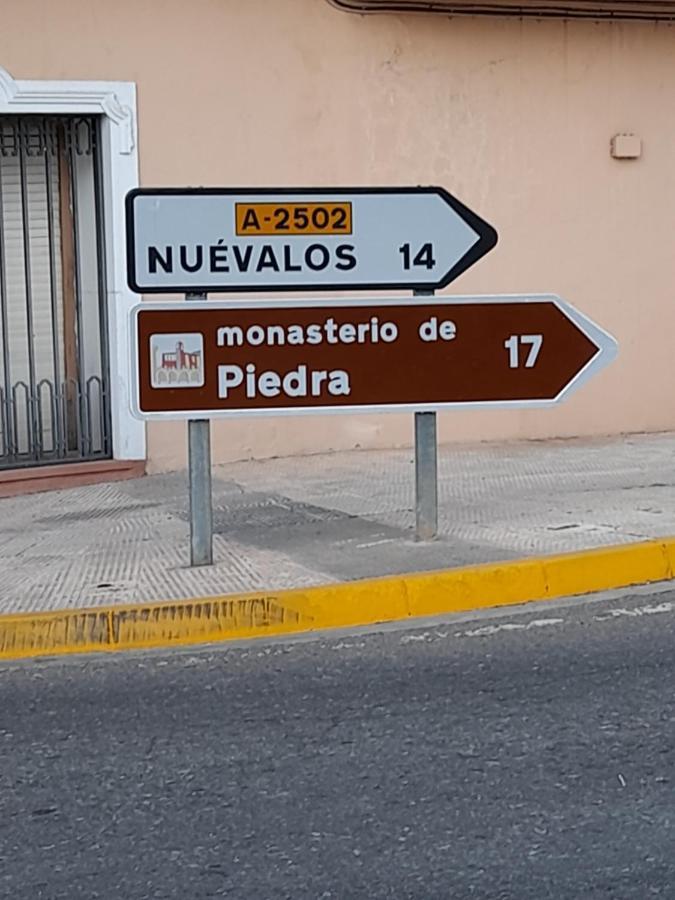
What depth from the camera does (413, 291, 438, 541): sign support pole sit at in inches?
313

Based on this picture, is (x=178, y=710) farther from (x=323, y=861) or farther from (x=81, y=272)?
(x=81, y=272)

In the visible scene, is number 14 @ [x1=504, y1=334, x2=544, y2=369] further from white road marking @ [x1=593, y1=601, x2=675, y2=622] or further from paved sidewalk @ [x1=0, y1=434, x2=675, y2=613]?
white road marking @ [x1=593, y1=601, x2=675, y2=622]

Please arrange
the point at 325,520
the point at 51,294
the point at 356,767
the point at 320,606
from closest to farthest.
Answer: the point at 356,767, the point at 320,606, the point at 325,520, the point at 51,294

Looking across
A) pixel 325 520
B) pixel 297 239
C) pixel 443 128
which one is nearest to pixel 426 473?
pixel 325 520

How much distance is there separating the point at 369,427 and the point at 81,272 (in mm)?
2500

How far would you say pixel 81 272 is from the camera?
424 inches

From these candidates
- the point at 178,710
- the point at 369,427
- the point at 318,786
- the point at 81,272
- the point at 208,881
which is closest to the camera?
the point at 208,881

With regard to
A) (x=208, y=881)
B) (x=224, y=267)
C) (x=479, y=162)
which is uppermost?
(x=479, y=162)

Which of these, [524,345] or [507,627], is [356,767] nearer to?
[507,627]

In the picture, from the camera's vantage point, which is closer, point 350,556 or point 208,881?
point 208,881

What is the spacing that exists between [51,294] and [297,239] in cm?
359

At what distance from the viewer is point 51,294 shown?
10.7 metres

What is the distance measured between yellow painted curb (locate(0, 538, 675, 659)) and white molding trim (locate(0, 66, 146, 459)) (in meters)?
3.79

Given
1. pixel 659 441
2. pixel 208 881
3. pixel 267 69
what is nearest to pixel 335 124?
pixel 267 69
